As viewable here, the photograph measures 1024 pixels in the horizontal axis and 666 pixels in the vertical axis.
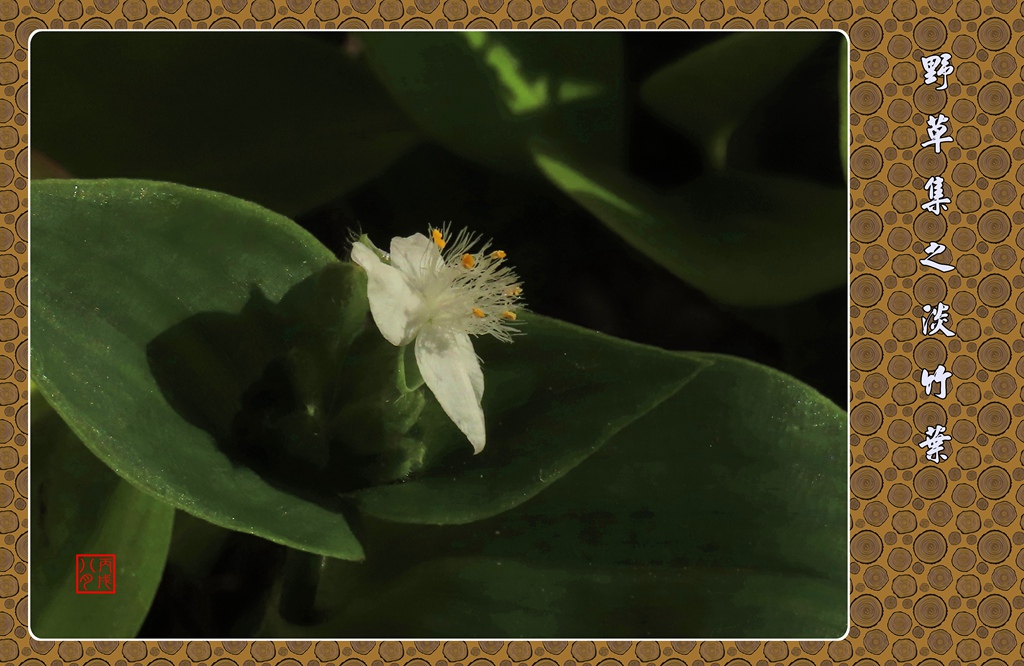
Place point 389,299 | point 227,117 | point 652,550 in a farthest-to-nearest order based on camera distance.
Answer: point 227,117, point 652,550, point 389,299

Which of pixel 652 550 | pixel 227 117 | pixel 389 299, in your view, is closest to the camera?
pixel 389 299

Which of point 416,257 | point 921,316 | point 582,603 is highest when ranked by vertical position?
point 416,257

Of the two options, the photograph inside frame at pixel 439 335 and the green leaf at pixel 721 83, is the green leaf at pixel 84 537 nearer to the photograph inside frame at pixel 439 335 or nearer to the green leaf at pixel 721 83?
the photograph inside frame at pixel 439 335

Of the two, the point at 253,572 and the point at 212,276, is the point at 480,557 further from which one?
the point at 212,276

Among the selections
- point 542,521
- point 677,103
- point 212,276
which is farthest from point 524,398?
point 677,103

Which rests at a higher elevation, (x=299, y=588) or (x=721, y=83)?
(x=721, y=83)

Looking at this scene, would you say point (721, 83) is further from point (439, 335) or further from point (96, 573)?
point (96, 573)

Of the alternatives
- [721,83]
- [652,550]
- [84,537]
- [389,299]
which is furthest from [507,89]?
[84,537]
